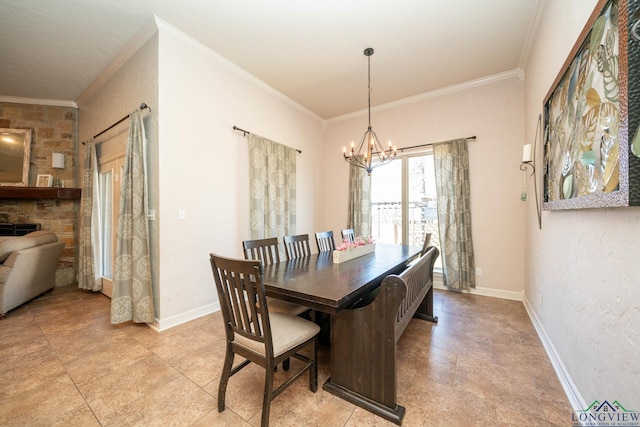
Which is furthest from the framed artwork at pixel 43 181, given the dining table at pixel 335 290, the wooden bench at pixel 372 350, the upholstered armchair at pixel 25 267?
the wooden bench at pixel 372 350

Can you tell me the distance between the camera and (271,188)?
354cm

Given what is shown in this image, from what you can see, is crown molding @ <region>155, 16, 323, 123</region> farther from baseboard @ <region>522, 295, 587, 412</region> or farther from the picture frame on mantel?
baseboard @ <region>522, 295, 587, 412</region>

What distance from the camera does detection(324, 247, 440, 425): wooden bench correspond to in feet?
4.50

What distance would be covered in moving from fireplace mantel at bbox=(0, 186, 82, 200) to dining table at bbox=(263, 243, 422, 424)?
13.1ft

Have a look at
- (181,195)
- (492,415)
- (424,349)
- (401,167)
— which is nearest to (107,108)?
(181,195)

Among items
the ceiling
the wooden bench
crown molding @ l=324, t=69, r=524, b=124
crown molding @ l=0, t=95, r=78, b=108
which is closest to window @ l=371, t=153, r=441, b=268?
crown molding @ l=324, t=69, r=524, b=124

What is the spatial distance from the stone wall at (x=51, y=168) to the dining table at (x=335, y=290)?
4.20 m

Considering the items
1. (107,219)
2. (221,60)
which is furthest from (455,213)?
(107,219)

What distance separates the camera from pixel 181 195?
261 cm

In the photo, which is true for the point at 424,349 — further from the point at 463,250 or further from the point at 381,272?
the point at 463,250

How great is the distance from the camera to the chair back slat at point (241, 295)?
1236 millimetres

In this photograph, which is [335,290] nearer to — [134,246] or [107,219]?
[134,246]

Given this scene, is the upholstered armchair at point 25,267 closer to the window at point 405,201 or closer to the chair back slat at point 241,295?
the chair back slat at point 241,295

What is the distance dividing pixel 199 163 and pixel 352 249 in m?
1.97
